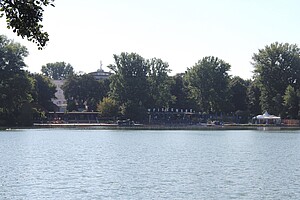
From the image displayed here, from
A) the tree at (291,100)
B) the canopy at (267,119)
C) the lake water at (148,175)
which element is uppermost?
the tree at (291,100)

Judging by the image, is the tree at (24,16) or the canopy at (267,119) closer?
the tree at (24,16)

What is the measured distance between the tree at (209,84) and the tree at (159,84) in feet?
17.6

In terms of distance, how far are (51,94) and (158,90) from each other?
23.9 meters

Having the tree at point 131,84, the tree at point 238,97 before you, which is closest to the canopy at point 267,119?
the tree at point 238,97

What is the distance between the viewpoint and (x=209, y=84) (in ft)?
376

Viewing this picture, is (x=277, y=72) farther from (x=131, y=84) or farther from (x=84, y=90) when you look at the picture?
(x=84, y=90)

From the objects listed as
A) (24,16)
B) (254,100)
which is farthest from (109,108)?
(24,16)

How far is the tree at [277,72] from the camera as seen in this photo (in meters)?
109

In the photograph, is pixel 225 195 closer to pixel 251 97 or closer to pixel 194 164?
pixel 194 164

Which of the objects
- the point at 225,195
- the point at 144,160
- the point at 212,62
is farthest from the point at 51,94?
the point at 225,195

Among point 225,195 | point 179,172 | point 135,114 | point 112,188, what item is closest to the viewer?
point 225,195

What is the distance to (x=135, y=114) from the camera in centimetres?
10662

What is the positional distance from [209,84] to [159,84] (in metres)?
10.1

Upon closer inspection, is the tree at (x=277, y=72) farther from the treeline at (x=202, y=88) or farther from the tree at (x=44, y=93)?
the tree at (x=44, y=93)
